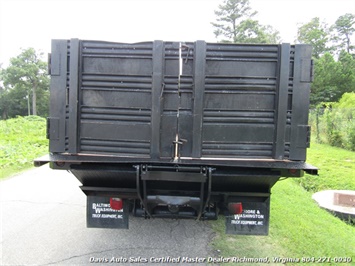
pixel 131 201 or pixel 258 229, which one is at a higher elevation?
pixel 131 201

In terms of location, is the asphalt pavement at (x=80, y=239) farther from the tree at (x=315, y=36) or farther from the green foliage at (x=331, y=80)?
the tree at (x=315, y=36)

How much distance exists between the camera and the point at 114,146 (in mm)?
2848

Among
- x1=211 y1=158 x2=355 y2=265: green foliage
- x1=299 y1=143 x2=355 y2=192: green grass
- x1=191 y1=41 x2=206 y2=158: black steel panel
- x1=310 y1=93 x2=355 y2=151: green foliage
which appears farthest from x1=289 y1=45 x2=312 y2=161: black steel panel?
x1=310 y1=93 x2=355 y2=151: green foliage

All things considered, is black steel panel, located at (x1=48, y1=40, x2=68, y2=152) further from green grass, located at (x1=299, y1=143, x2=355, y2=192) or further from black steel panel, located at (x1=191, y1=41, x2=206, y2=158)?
green grass, located at (x1=299, y1=143, x2=355, y2=192)

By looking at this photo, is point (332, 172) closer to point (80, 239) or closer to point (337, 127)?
point (337, 127)

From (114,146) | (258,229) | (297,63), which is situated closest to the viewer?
(297,63)

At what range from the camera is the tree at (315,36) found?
1719 inches

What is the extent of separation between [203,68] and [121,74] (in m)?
0.83

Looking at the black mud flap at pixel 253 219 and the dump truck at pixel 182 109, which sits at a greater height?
the dump truck at pixel 182 109

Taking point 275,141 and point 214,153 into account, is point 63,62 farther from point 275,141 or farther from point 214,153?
point 275,141

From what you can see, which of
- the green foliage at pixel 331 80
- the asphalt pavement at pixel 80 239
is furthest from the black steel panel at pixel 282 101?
the green foliage at pixel 331 80

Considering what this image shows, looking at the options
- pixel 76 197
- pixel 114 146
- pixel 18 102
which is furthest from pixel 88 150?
pixel 18 102

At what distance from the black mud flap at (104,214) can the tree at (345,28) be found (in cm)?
5522

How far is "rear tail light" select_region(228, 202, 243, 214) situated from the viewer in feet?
10.5
